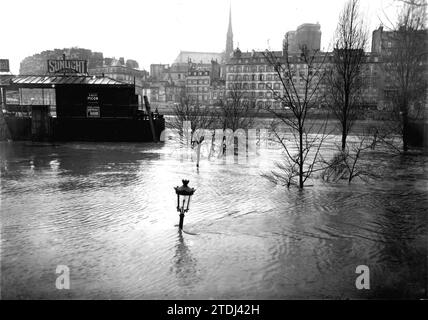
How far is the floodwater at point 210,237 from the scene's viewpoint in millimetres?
6254

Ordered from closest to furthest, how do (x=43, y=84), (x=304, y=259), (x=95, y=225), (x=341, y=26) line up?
(x=304, y=259) → (x=95, y=225) → (x=341, y=26) → (x=43, y=84)

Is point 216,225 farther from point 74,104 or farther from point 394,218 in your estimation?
point 74,104

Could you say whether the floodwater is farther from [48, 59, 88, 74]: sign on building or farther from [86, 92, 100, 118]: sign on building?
[48, 59, 88, 74]: sign on building

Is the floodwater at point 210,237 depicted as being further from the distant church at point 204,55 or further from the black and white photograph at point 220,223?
the distant church at point 204,55

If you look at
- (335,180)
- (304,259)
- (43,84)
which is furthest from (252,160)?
(43,84)

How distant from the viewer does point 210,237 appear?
8555 mm

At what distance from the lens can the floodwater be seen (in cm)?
625

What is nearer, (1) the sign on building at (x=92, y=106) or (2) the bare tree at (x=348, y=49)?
(2) the bare tree at (x=348, y=49)

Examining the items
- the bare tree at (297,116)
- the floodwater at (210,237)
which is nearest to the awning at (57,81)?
the bare tree at (297,116)

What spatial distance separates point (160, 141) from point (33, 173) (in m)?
15.4

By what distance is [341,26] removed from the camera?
2498cm

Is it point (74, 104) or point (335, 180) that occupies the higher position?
point (74, 104)

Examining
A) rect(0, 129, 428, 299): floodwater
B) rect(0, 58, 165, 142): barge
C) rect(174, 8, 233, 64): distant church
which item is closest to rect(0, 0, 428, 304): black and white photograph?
rect(0, 129, 428, 299): floodwater

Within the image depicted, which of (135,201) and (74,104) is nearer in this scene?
(135,201)
